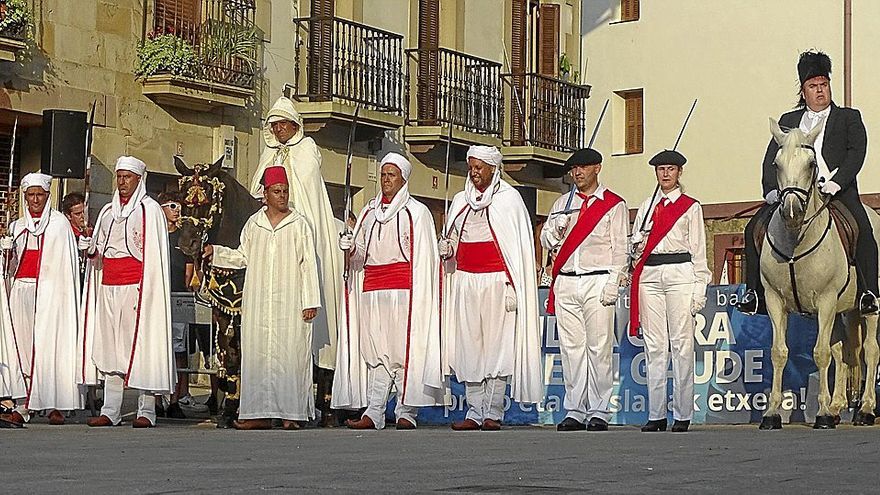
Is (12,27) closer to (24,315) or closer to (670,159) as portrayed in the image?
(24,315)

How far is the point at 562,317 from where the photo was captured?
14.8m

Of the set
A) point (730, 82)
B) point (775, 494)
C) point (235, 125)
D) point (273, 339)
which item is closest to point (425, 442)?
point (273, 339)

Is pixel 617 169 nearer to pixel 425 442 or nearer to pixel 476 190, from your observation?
pixel 476 190

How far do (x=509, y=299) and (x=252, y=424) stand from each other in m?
2.14

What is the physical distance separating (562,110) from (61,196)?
12.6m

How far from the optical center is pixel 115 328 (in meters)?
15.3

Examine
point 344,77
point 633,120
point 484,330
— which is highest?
point 633,120

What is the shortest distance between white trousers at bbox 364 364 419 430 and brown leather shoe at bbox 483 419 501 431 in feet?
2.12

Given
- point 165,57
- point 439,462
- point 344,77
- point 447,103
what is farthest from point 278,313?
point 447,103

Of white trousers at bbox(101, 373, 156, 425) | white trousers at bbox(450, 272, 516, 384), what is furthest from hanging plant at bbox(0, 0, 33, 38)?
white trousers at bbox(450, 272, 516, 384)

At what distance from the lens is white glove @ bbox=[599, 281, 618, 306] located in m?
14.6

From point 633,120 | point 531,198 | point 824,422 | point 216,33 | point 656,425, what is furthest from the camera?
point 633,120

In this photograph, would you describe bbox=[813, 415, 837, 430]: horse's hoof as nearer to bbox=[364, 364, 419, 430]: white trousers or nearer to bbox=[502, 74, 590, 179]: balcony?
bbox=[364, 364, 419, 430]: white trousers

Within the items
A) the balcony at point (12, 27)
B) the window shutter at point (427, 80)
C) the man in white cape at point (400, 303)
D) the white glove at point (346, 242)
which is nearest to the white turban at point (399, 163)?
the man in white cape at point (400, 303)
